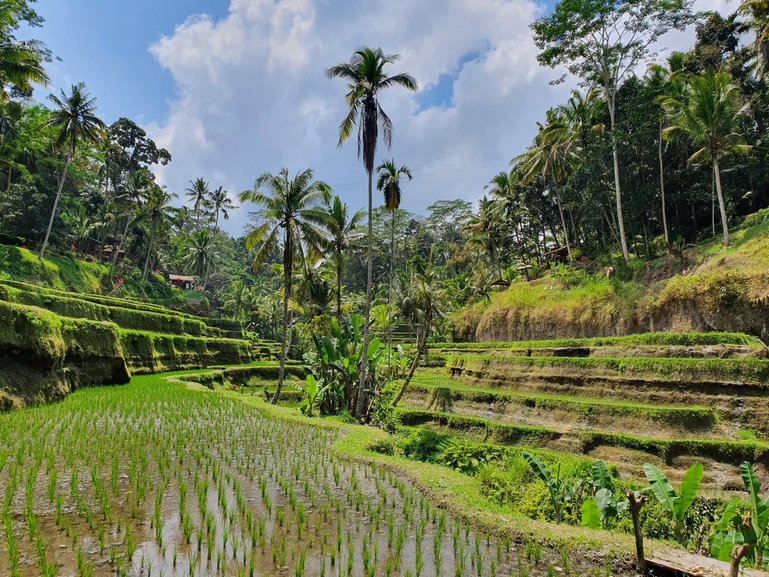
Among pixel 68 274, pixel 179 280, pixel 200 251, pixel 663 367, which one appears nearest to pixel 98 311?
pixel 68 274

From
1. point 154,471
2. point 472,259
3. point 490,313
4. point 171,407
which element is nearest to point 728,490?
point 154,471

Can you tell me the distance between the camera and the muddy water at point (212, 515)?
15.1ft

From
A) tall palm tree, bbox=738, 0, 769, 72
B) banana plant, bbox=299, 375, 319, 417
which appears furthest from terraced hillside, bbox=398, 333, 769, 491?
tall palm tree, bbox=738, 0, 769, 72

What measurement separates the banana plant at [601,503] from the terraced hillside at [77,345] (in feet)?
47.6

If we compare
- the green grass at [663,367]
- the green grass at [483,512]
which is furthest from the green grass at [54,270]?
the green grass at [663,367]

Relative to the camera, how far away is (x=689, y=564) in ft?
14.6

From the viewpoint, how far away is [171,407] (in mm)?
14539

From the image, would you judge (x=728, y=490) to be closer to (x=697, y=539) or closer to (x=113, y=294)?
(x=697, y=539)

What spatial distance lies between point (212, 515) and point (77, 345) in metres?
14.6

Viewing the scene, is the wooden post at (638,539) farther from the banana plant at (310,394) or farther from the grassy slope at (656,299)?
the grassy slope at (656,299)

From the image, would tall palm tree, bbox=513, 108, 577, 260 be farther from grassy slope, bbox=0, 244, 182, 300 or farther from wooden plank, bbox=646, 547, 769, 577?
grassy slope, bbox=0, 244, 182, 300

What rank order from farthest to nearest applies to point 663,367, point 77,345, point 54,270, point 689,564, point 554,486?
point 54,270 < point 77,345 < point 663,367 < point 554,486 < point 689,564

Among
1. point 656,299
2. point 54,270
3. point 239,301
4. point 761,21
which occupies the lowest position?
point 656,299

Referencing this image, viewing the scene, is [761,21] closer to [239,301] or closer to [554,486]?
[554,486]
